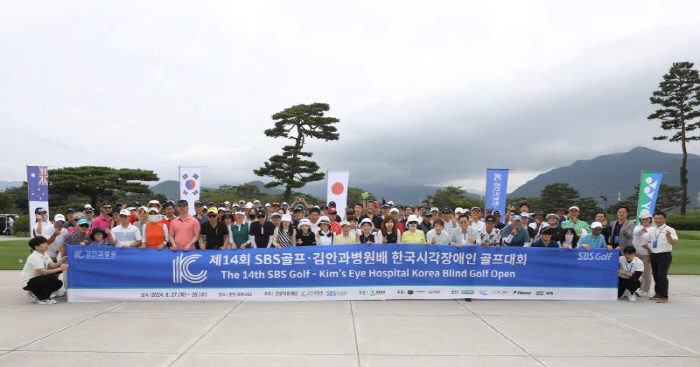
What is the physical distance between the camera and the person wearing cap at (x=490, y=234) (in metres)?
7.79

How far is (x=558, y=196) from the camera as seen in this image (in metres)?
74.2

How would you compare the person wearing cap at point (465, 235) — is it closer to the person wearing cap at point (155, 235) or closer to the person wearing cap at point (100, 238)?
the person wearing cap at point (155, 235)

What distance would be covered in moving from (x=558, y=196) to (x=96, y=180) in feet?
234

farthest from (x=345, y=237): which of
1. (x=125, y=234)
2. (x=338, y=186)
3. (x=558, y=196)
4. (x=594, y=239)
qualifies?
(x=558, y=196)

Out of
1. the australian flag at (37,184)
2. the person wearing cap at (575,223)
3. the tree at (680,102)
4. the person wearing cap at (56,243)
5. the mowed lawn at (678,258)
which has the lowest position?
the mowed lawn at (678,258)

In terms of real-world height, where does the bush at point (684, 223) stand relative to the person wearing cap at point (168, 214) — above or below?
below

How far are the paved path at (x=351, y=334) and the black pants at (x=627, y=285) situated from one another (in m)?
Answer: 0.51

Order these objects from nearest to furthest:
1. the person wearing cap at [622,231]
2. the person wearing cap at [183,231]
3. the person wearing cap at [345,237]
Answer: the person wearing cap at [183,231] < the person wearing cap at [345,237] < the person wearing cap at [622,231]

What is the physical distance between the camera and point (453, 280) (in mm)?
7465

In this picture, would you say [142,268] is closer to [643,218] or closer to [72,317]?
[72,317]

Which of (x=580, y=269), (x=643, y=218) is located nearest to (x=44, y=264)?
(x=580, y=269)

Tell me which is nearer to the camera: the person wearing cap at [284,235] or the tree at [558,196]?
the person wearing cap at [284,235]

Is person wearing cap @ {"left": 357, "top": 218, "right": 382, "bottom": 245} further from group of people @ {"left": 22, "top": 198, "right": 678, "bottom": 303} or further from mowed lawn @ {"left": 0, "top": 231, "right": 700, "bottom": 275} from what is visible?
mowed lawn @ {"left": 0, "top": 231, "right": 700, "bottom": 275}

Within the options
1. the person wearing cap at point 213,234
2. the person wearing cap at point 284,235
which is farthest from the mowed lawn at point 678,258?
the person wearing cap at point 284,235
